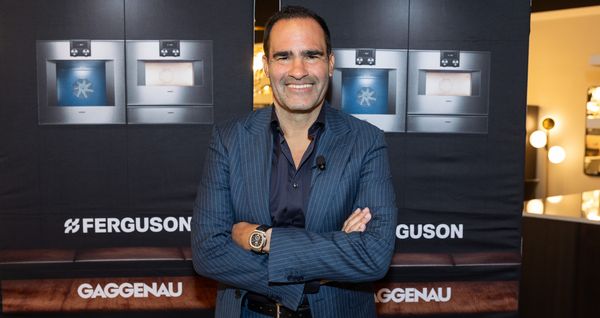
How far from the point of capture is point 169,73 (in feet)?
8.45

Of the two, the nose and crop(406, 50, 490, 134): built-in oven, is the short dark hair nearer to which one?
the nose

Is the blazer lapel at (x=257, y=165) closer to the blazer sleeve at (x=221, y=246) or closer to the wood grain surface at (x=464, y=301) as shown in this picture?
the blazer sleeve at (x=221, y=246)

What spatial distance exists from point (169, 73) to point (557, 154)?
255 inches

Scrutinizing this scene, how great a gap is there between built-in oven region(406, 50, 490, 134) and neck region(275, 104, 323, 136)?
2.95 feet

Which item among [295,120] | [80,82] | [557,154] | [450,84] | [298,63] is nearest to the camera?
[298,63]

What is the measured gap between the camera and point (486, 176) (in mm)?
2693

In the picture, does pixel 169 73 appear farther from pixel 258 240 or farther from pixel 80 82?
pixel 258 240

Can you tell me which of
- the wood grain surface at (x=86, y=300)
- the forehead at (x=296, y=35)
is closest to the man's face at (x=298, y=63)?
the forehead at (x=296, y=35)

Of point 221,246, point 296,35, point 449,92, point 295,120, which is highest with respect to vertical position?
point 296,35

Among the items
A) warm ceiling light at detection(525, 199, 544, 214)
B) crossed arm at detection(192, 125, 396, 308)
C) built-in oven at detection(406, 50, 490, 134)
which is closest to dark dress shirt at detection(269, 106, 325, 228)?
crossed arm at detection(192, 125, 396, 308)

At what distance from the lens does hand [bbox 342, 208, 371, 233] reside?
1736 mm

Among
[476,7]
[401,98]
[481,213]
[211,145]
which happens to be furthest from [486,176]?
[211,145]

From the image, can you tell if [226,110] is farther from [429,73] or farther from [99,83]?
[429,73]

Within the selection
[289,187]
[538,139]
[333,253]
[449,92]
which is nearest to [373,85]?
[449,92]
